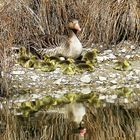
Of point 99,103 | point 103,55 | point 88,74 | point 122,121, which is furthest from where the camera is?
point 103,55

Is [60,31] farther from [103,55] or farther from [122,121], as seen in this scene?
[122,121]

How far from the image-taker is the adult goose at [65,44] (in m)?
11.1

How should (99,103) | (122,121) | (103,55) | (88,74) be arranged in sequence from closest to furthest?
(122,121) < (99,103) < (88,74) < (103,55)

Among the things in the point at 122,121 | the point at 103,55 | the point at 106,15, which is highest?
the point at 106,15

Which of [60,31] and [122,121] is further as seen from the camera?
[60,31]

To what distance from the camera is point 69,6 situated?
12.0m

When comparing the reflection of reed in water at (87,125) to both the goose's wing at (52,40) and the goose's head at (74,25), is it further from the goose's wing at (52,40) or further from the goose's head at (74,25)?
the goose's head at (74,25)

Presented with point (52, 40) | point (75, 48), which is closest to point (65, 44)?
point (75, 48)

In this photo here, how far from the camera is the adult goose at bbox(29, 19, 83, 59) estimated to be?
11125 mm

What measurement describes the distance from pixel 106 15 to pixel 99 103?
2731 millimetres

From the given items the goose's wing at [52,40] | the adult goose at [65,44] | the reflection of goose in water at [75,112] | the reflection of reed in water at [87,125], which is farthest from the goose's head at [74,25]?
the reflection of reed in water at [87,125]

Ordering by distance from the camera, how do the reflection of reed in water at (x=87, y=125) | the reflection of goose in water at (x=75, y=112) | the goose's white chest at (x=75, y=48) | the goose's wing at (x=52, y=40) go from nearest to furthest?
the reflection of reed in water at (x=87, y=125) < the reflection of goose in water at (x=75, y=112) < the goose's white chest at (x=75, y=48) < the goose's wing at (x=52, y=40)

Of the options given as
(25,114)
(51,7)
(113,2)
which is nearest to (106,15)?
(113,2)

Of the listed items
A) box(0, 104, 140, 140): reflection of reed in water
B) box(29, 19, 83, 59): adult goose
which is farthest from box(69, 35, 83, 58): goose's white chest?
box(0, 104, 140, 140): reflection of reed in water
